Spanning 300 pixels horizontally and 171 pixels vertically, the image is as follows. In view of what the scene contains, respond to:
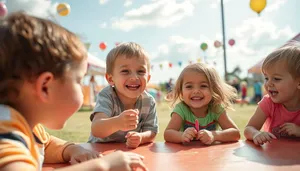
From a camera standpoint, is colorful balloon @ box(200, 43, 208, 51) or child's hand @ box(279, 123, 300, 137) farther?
colorful balloon @ box(200, 43, 208, 51)

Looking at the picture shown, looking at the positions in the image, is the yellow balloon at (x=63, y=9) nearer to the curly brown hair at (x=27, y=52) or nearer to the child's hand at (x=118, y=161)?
the curly brown hair at (x=27, y=52)

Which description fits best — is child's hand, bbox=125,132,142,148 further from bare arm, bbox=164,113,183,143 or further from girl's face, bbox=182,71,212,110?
girl's face, bbox=182,71,212,110

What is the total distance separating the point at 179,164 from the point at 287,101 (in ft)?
3.26

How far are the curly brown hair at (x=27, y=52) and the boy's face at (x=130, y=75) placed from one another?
0.87 metres

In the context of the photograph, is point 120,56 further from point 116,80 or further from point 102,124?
point 102,124

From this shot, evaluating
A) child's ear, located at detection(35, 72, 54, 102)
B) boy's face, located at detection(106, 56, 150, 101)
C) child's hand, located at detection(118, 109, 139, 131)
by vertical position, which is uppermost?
child's ear, located at detection(35, 72, 54, 102)

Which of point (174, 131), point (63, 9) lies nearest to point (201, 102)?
point (174, 131)

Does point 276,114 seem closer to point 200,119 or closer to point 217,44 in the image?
point 200,119

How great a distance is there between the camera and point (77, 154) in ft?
3.10

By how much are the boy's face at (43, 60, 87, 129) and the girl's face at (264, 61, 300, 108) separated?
Result: 114cm

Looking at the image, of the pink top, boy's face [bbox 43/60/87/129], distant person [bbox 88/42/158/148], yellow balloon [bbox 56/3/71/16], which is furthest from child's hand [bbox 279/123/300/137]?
yellow balloon [bbox 56/3/71/16]

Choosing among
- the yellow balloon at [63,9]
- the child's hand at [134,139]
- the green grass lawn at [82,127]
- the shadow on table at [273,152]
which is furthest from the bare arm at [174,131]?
the yellow balloon at [63,9]

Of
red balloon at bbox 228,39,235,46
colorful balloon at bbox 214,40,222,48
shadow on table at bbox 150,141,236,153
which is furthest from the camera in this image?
colorful balloon at bbox 214,40,222,48

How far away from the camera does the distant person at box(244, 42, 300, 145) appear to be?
4.88 ft
